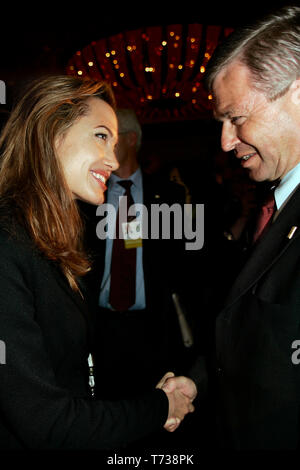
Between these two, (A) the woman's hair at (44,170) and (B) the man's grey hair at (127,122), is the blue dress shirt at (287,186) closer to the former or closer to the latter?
(A) the woman's hair at (44,170)

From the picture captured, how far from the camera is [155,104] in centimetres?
279

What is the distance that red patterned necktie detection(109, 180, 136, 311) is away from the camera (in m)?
2.92

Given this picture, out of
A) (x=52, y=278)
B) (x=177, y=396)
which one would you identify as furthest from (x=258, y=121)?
(x=177, y=396)

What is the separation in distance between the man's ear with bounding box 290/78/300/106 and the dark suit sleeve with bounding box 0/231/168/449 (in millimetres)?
992

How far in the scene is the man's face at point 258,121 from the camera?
118 centimetres

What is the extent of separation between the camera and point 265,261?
1.15 m

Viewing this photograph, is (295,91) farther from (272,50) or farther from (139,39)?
(139,39)

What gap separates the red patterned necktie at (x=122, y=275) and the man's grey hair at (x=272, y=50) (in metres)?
1.96

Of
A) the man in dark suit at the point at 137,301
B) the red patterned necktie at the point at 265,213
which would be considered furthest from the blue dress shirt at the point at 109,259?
the red patterned necktie at the point at 265,213

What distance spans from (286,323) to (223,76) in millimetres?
872

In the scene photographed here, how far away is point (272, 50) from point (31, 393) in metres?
1.29

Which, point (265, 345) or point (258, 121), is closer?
point (265, 345)

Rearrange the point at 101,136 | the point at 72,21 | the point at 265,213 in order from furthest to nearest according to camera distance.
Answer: the point at 72,21
the point at 265,213
the point at 101,136
